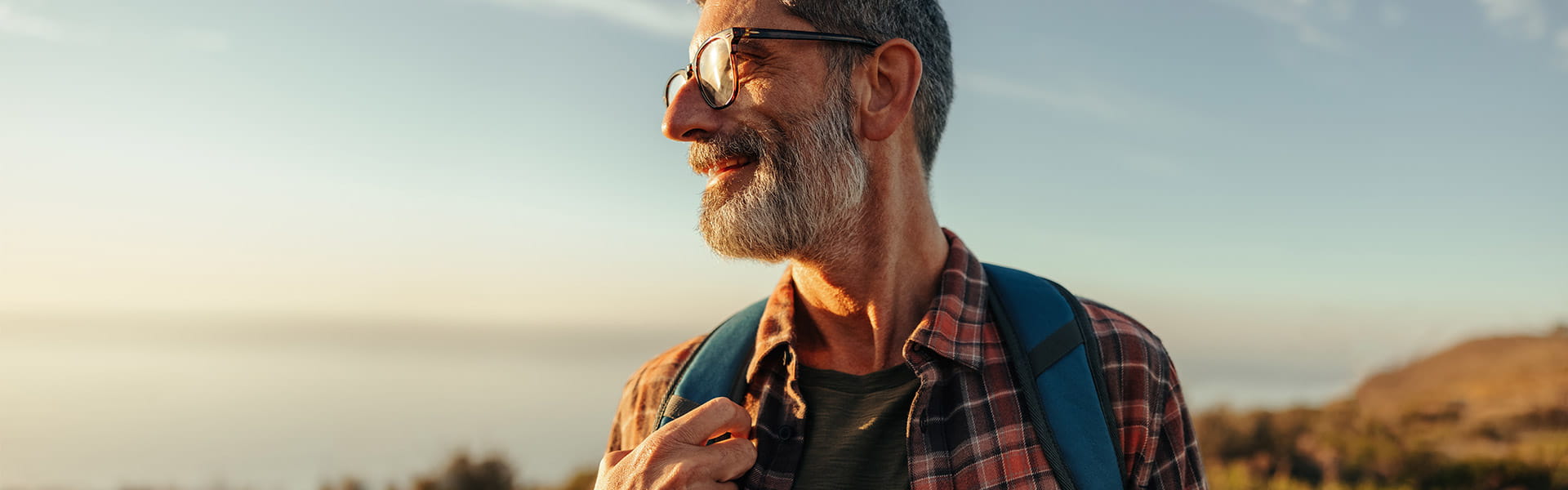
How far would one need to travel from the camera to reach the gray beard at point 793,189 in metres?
2.27

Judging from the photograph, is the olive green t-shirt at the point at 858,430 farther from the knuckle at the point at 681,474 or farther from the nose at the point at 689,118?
the nose at the point at 689,118

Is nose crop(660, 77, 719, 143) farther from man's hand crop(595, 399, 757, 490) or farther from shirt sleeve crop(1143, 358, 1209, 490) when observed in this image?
shirt sleeve crop(1143, 358, 1209, 490)

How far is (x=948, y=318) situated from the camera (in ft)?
7.47

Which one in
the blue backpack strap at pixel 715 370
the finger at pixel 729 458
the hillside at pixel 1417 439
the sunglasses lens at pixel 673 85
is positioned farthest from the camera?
the hillside at pixel 1417 439

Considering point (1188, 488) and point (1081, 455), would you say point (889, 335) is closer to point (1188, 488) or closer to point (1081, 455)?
point (1081, 455)

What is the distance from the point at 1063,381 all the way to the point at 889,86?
0.91m

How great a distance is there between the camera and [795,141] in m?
2.29

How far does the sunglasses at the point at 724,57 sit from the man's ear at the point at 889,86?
0.08 meters

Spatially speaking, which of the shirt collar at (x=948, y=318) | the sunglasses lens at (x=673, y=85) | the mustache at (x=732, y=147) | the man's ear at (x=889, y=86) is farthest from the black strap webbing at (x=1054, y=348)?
the sunglasses lens at (x=673, y=85)

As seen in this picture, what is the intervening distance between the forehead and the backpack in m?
0.82

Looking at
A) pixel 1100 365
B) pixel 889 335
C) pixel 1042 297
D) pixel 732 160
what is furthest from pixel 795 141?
pixel 1100 365

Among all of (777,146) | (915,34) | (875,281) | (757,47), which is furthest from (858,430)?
(915,34)

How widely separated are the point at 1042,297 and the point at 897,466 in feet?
1.95

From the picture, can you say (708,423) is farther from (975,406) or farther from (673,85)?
(673,85)
